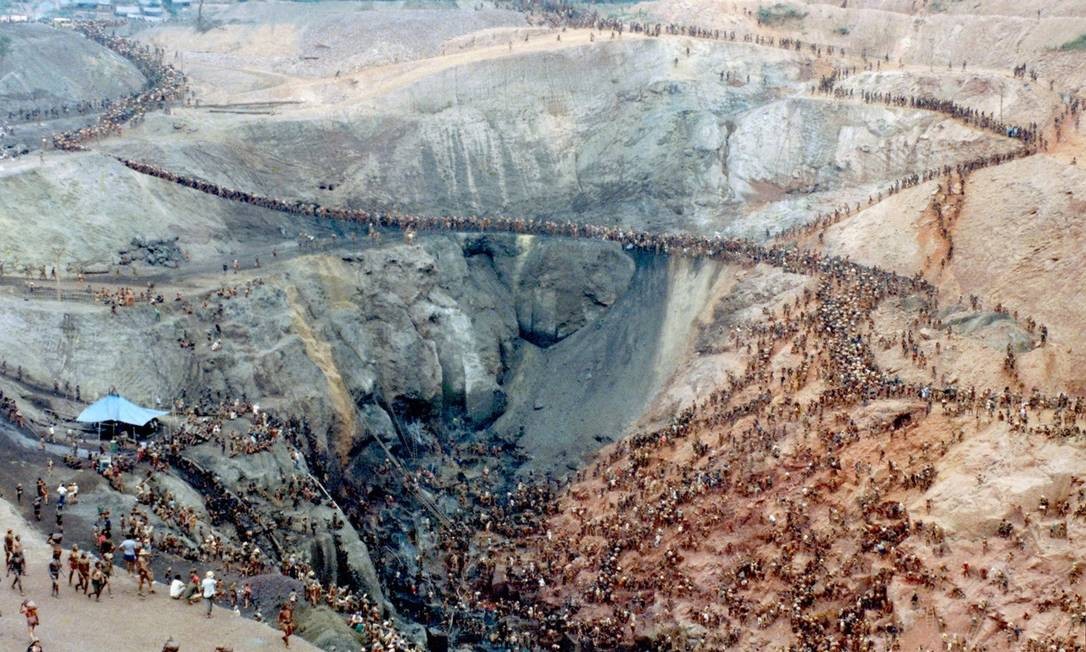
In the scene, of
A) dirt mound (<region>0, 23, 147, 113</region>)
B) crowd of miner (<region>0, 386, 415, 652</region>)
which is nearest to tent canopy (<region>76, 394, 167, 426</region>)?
crowd of miner (<region>0, 386, 415, 652</region>)

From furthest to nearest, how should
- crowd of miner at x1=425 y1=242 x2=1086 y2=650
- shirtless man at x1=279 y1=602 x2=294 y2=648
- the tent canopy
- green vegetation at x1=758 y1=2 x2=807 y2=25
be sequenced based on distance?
green vegetation at x1=758 y1=2 x2=807 y2=25 < the tent canopy < crowd of miner at x1=425 y1=242 x2=1086 y2=650 < shirtless man at x1=279 y1=602 x2=294 y2=648

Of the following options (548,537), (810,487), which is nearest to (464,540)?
(548,537)

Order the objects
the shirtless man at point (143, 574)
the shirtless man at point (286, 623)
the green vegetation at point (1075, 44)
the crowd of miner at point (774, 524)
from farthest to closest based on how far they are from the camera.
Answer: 1. the green vegetation at point (1075, 44)
2. the crowd of miner at point (774, 524)
3. the shirtless man at point (286, 623)
4. the shirtless man at point (143, 574)

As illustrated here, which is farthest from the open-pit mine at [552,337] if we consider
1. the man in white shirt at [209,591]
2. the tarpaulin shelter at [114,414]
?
the tarpaulin shelter at [114,414]

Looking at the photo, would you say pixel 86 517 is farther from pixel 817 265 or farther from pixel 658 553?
pixel 817 265

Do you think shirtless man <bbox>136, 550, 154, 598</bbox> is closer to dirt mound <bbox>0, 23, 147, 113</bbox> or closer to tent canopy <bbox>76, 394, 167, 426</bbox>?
tent canopy <bbox>76, 394, 167, 426</bbox>

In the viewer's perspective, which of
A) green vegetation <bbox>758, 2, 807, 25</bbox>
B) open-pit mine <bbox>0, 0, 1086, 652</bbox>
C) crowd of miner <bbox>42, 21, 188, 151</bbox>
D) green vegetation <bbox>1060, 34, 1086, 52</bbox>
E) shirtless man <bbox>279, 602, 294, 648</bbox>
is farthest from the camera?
green vegetation <bbox>758, 2, 807, 25</bbox>

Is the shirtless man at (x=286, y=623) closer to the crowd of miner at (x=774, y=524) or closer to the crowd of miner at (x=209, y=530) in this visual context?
the crowd of miner at (x=209, y=530)
